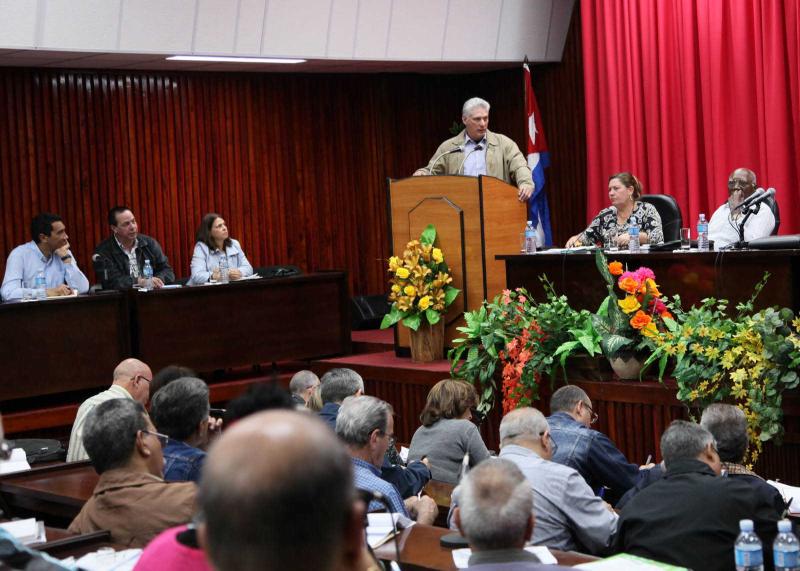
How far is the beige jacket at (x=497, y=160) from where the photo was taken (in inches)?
318

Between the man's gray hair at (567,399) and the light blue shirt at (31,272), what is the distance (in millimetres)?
3933

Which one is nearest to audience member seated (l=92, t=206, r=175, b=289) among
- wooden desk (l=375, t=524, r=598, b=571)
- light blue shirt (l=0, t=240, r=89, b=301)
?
light blue shirt (l=0, t=240, r=89, b=301)

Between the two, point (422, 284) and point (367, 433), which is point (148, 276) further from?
point (367, 433)

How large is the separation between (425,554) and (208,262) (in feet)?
17.9

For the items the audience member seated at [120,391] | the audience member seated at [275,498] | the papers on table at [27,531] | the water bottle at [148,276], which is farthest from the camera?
the water bottle at [148,276]

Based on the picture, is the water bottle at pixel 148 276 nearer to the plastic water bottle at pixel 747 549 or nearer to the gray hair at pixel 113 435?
the gray hair at pixel 113 435

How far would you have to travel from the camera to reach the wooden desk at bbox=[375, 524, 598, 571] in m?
3.03

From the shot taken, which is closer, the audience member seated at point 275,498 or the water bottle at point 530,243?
the audience member seated at point 275,498

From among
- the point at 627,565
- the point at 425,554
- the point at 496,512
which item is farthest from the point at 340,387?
the point at 496,512

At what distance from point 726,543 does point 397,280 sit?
4573mm

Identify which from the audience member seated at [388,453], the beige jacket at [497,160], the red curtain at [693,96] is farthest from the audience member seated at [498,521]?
the red curtain at [693,96]

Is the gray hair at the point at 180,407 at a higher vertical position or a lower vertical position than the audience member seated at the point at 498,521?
higher

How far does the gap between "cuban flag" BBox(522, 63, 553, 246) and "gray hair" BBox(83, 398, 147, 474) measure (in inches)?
263

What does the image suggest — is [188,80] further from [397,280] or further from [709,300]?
[709,300]
